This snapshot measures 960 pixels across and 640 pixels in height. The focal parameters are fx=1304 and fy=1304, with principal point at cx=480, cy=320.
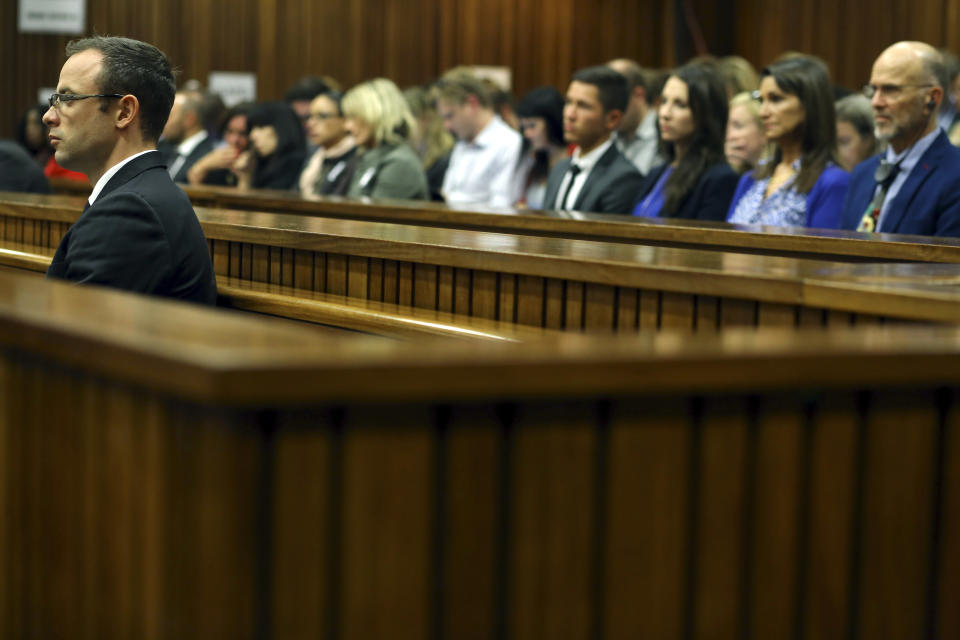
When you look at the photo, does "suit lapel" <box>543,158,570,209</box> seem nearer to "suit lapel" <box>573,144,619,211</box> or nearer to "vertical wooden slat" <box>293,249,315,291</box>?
"suit lapel" <box>573,144,619,211</box>

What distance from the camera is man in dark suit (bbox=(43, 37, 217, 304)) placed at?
8.02 ft

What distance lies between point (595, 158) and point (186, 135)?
158 inches

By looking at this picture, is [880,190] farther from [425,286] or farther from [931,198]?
[425,286]

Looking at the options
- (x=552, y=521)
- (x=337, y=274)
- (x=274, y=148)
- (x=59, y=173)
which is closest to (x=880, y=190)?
(x=337, y=274)

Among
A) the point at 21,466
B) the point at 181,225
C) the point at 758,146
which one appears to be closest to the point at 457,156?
the point at 758,146

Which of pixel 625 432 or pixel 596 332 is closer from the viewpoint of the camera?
pixel 625 432

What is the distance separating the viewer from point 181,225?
2547 millimetres

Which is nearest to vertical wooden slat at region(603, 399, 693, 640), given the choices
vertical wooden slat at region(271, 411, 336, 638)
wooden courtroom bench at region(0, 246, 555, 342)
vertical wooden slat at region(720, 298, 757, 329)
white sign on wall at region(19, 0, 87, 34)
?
vertical wooden slat at region(271, 411, 336, 638)

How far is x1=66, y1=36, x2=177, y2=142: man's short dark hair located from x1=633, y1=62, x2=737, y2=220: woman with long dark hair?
7.10 ft

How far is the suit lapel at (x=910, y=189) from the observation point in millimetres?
3736

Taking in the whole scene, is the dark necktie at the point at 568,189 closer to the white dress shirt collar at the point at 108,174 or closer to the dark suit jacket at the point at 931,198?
the dark suit jacket at the point at 931,198

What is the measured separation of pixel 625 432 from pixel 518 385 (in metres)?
0.14

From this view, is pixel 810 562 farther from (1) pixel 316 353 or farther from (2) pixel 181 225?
(2) pixel 181 225

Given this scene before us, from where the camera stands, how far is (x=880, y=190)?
3875 millimetres
